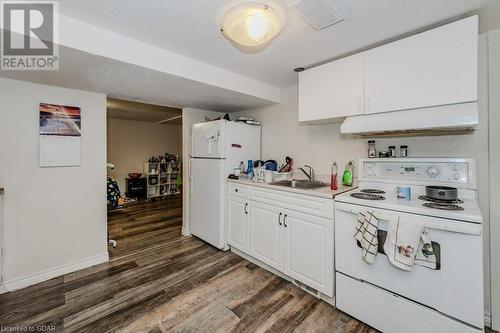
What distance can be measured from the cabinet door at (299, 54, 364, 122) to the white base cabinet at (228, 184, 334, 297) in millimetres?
834

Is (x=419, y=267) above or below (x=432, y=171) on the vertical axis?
below

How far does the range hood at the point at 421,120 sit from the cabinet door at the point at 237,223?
56.8 inches

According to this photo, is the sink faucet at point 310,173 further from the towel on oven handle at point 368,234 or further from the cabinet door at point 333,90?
the towel on oven handle at point 368,234

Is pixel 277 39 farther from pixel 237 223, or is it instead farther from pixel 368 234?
pixel 237 223

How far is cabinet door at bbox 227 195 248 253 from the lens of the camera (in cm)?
258

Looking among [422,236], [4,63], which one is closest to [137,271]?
[4,63]

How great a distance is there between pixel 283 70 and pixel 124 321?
8.82 ft

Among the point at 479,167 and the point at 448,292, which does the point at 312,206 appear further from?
the point at 479,167

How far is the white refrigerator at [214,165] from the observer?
2.82 meters

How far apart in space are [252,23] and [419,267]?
1.87 meters

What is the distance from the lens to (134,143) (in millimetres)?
6125

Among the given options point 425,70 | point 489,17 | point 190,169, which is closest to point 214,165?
point 190,169

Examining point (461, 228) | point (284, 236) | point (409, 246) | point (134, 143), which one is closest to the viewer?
point (461, 228)

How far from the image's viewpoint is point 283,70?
2.34 meters
